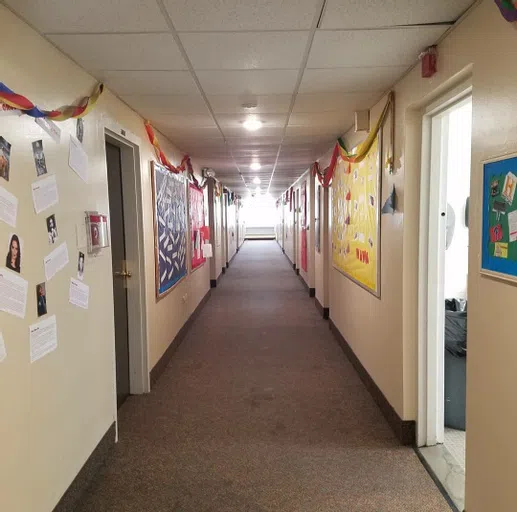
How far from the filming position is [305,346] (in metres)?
4.79

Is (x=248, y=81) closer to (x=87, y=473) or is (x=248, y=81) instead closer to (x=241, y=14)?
(x=241, y=14)

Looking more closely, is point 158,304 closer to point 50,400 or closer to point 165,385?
point 165,385

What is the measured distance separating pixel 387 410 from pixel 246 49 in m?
2.47

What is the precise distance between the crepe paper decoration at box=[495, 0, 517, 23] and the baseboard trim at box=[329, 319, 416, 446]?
2238 mm

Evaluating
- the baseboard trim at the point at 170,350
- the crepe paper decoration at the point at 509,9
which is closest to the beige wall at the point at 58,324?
the baseboard trim at the point at 170,350

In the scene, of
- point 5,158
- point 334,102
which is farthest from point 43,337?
point 334,102

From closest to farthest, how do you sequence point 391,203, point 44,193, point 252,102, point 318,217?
point 44,193
point 391,203
point 252,102
point 318,217

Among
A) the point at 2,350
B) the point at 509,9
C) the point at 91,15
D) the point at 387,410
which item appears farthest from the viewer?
the point at 387,410

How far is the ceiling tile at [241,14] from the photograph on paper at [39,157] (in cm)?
78

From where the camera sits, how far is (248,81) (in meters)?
2.67

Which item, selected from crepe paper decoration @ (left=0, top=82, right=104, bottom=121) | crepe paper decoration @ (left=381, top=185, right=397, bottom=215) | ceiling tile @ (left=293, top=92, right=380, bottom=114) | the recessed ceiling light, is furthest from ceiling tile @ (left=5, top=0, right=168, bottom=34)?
the recessed ceiling light

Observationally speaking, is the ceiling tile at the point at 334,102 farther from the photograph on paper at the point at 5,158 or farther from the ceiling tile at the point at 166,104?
the photograph on paper at the point at 5,158

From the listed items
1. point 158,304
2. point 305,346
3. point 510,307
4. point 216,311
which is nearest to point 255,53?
point 510,307

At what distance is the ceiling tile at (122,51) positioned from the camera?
199 centimetres
